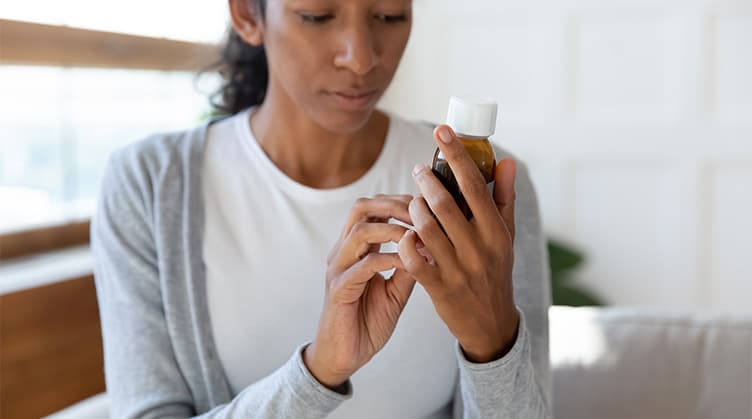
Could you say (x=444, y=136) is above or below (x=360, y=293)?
above

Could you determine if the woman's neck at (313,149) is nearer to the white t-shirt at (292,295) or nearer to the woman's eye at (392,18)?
the white t-shirt at (292,295)

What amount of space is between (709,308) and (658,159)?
1.77ft

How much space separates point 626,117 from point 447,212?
226cm

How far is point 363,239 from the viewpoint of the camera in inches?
33.4

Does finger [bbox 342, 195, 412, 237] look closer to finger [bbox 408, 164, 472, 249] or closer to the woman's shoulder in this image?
finger [bbox 408, 164, 472, 249]

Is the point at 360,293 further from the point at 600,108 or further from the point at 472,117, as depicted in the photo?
the point at 600,108

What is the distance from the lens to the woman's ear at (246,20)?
121cm

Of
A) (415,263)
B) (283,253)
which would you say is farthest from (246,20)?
(415,263)

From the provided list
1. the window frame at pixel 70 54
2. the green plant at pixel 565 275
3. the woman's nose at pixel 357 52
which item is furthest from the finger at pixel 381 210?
the green plant at pixel 565 275

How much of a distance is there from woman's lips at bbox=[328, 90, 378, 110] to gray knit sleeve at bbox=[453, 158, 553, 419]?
0.84 ft

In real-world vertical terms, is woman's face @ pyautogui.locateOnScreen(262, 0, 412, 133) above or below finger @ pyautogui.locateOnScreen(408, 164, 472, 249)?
above

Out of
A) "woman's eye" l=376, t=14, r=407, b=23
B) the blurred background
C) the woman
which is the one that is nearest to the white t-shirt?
the woman

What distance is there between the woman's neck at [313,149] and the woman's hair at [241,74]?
18cm

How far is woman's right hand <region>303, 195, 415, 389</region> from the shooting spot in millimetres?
844
